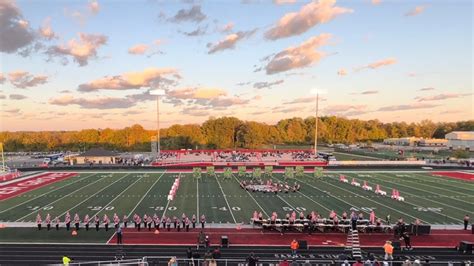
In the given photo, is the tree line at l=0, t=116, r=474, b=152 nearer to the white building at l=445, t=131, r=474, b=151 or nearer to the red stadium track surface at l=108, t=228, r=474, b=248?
the white building at l=445, t=131, r=474, b=151

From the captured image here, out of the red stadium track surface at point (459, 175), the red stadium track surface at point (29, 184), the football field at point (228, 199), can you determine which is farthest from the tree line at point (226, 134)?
the red stadium track surface at point (459, 175)

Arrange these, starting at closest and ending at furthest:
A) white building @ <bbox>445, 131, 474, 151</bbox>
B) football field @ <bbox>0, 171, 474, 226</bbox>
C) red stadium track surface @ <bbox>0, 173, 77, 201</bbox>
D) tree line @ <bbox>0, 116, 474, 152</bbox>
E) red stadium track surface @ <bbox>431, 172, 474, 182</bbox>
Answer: football field @ <bbox>0, 171, 474, 226</bbox>, red stadium track surface @ <bbox>0, 173, 77, 201</bbox>, red stadium track surface @ <bbox>431, 172, 474, 182</bbox>, white building @ <bbox>445, 131, 474, 151</bbox>, tree line @ <bbox>0, 116, 474, 152</bbox>

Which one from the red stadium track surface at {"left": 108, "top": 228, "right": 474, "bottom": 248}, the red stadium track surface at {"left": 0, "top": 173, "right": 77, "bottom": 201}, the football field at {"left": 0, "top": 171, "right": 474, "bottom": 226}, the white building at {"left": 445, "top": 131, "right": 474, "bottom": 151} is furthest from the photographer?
the white building at {"left": 445, "top": 131, "right": 474, "bottom": 151}

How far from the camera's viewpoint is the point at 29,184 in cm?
3841

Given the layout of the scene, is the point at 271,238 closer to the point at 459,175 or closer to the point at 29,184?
the point at 29,184

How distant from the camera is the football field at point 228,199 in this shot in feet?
83.9

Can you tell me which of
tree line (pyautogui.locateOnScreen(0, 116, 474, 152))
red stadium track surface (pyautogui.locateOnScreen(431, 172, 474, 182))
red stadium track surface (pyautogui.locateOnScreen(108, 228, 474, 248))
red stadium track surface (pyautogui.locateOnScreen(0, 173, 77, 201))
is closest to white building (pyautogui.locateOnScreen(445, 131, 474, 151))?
tree line (pyautogui.locateOnScreen(0, 116, 474, 152))

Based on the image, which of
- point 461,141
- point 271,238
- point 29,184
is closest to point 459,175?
point 271,238

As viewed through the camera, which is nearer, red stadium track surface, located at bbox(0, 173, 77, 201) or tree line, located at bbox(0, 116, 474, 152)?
red stadium track surface, located at bbox(0, 173, 77, 201)

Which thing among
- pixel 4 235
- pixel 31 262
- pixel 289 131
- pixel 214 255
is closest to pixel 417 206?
pixel 214 255

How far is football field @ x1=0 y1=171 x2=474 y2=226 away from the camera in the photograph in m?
25.6

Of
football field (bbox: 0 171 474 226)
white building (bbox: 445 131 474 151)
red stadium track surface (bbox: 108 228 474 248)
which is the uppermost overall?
white building (bbox: 445 131 474 151)

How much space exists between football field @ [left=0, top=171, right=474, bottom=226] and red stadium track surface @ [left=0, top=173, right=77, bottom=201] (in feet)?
4.24

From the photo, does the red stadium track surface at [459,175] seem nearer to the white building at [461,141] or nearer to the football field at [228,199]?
the football field at [228,199]
